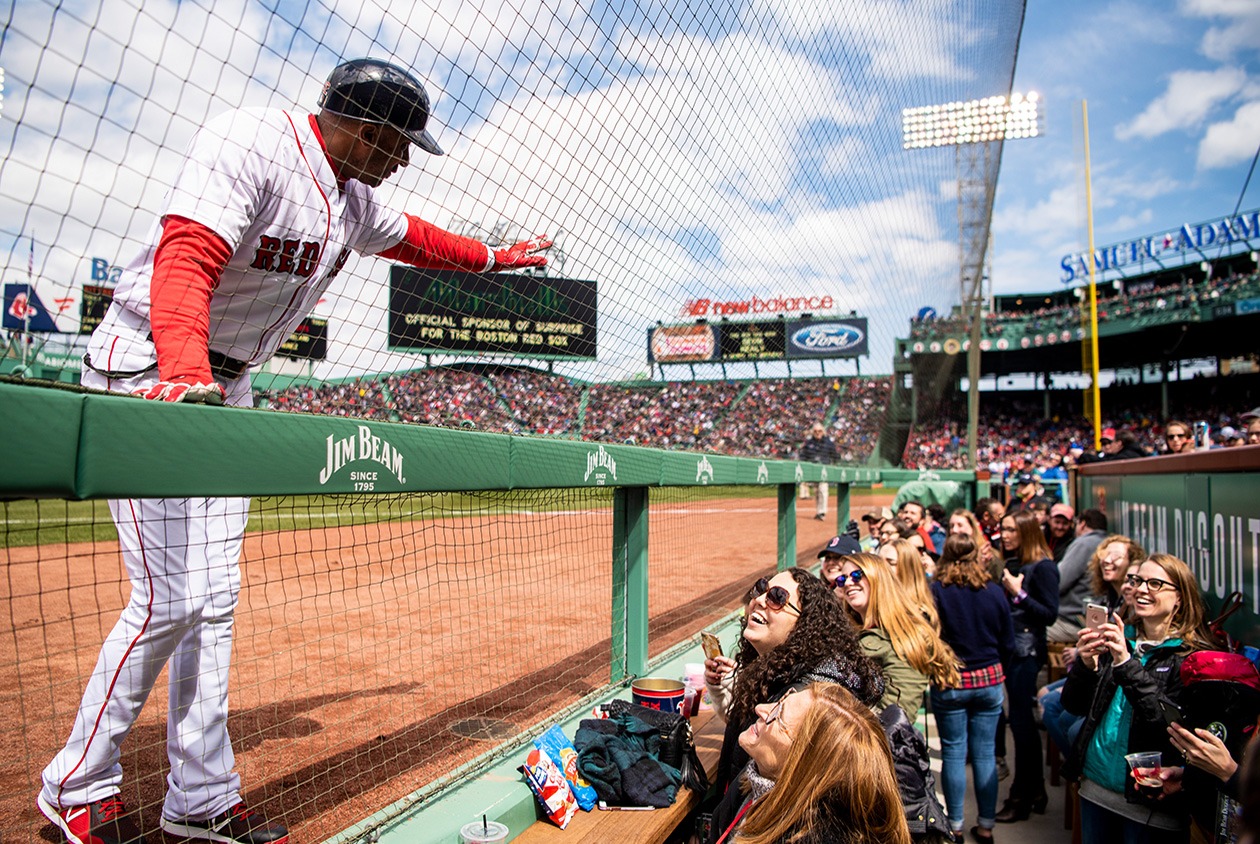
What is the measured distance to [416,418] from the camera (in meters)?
2.45

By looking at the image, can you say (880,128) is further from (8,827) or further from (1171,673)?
(8,827)

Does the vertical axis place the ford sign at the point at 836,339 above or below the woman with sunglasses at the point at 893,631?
above

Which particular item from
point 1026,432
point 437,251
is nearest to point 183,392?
point 437,251

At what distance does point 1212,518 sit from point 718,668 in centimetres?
253

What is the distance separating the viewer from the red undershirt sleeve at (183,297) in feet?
5.15

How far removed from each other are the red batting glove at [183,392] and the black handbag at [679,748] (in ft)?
6.00

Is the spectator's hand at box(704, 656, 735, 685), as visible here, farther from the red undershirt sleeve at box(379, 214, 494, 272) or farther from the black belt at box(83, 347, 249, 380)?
the black belt at box(83, 347, 249, 380)

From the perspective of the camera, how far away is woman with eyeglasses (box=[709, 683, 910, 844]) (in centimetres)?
171

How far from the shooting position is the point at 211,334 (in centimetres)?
197

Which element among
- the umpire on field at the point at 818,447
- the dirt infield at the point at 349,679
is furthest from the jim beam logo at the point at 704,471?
the umpire on field at the point at 818,447

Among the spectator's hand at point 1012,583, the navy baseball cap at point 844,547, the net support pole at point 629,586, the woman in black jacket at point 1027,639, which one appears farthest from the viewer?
the spectator's hand at point 1012,583

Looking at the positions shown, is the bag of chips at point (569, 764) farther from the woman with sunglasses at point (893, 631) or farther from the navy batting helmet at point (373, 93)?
the navy batting helmet at point (373, 93)

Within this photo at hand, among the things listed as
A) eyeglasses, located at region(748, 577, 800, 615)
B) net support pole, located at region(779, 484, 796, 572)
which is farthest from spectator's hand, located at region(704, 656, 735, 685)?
net support pole, located at region(779, 484, 796, 572)

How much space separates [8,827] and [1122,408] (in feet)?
149
